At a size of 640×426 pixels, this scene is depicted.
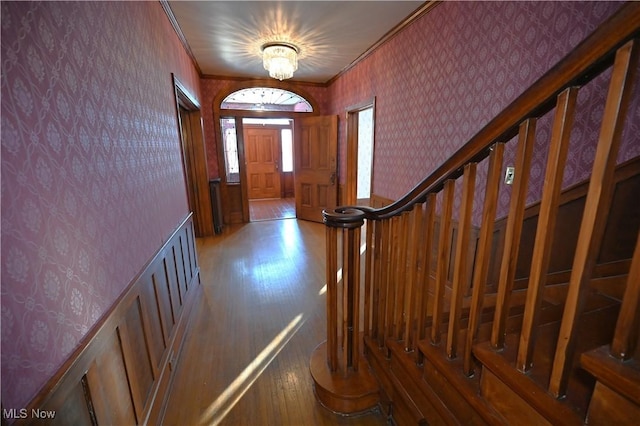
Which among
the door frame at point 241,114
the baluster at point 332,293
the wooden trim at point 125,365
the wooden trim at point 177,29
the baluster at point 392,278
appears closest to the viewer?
the wooden trim at point 125,365

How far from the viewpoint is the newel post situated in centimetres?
146

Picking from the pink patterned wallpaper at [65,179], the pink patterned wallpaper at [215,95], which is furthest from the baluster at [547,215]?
the pink patterned wallpaper at [215,95]

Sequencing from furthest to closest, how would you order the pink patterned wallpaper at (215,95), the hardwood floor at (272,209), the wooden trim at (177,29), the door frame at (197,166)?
the hardwood floor at (272,209) < the pink patterned wallpaper at (215,95) < the door frame at (197,166) < the wooden trim at (177,29)

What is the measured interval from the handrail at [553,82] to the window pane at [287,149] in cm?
701

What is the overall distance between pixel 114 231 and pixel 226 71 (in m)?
4.09

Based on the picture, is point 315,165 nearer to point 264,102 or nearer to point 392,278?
point 264,102

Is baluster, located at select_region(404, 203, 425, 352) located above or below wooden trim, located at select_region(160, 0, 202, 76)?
below

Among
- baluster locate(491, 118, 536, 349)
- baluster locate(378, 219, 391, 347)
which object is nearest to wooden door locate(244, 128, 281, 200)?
baluster locate(378, 219, 391, 347)

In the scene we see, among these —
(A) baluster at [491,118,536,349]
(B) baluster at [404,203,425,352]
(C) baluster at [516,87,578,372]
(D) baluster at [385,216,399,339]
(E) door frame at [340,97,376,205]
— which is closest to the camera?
(C) baluster at [516,87,578,372]

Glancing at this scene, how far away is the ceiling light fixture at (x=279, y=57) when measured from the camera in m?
3.32

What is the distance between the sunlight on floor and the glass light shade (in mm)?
2899

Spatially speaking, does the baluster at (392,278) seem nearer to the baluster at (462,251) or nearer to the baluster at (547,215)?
the baluster at (462,251)

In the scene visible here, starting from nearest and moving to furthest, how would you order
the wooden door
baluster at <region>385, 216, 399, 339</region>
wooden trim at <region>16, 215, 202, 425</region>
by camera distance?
wooden trim at <region>16, 215, 202, 425</region>
baluster at <region>385, 216, 399, 339</region>
the wooden door

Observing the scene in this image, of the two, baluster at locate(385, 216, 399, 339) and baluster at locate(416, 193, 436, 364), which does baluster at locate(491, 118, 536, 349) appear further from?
baluster at locate(385, 216, 399, 339)
